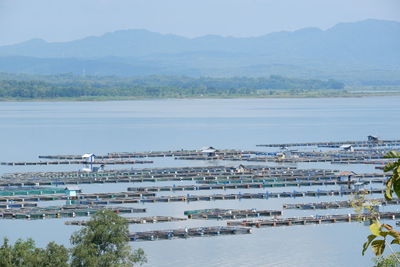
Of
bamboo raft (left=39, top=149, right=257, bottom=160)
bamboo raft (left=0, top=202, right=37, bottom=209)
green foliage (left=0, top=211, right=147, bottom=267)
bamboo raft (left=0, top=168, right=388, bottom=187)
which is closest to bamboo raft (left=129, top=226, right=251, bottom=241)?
green foliage (left=0, top=211, right=147, bottom=267)

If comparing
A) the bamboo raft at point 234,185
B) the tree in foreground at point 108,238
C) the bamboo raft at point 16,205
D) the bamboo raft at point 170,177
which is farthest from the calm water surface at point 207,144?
the tree in foreground at point 108,238

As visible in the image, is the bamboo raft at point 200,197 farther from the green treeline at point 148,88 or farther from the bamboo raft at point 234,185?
the green treeline at point 148,88

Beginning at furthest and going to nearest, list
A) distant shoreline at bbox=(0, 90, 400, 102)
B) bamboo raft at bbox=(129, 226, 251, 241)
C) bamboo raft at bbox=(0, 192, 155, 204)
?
distant shoreline at bbox=(0, 90, 400, 102), bamboo raft at bbox=(0, 192, 155, 204), bamboo raft at bbox=(129, 226, 251, 241)

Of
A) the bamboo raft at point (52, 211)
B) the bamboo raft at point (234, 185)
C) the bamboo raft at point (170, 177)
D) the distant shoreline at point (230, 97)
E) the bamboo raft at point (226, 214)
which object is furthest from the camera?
the distant shoreline at point (230, 97)

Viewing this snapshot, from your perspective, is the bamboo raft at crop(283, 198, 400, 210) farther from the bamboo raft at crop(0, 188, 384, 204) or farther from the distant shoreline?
the distant shoreline

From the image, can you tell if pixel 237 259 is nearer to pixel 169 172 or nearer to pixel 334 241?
pixel 334 241

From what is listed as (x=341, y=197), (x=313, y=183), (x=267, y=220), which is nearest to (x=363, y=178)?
(x=313, y=183)

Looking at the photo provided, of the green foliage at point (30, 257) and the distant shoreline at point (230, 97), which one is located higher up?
the green foliage at point (30, 257)

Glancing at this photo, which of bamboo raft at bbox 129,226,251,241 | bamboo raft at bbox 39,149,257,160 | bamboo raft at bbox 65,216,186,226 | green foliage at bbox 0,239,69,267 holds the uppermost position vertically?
green foliage at bbox 0,239,69,267
